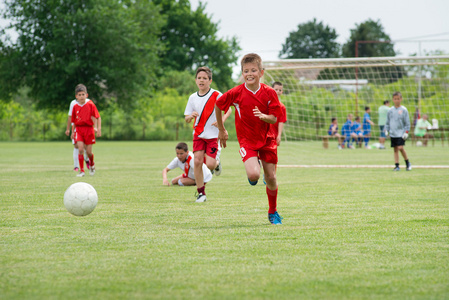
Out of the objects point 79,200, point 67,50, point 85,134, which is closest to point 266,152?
point 79,200

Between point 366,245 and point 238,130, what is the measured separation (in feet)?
6.61

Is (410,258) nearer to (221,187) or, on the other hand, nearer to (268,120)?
(268,120)

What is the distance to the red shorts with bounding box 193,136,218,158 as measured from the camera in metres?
8.46

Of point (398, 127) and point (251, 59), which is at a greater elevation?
point (251, 59)

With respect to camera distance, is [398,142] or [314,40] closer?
[398,142]

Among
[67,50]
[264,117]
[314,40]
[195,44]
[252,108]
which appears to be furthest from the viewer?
[314,40]

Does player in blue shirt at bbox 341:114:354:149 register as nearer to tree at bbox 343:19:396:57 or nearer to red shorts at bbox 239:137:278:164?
red shorts at bbox 239:137:278:164

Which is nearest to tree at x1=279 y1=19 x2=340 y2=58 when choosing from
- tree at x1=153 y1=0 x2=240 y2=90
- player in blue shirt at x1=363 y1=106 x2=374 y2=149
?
tree at x1=153 y1=0 x2=240 y2=90

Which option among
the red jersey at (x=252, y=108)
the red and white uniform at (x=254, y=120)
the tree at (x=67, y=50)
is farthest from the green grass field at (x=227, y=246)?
the tree at (x=67, y=50)

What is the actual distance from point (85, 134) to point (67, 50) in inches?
1023

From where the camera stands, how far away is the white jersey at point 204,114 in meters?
8.41

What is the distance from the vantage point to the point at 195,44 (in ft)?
194

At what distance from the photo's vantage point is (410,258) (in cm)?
439

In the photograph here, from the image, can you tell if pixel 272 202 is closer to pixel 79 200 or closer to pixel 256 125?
pixel 256 125
